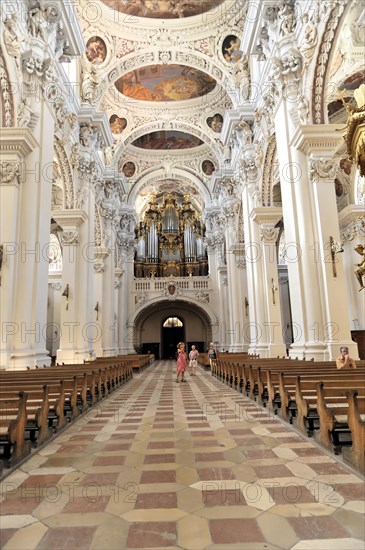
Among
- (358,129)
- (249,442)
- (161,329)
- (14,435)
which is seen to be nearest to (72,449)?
(14,435)

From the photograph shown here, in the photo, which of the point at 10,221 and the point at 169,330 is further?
the point at 169,330

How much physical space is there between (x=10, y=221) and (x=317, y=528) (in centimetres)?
794

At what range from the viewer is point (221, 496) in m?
2.73

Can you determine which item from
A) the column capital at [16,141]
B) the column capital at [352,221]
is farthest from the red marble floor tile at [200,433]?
the column capital at [352,221]

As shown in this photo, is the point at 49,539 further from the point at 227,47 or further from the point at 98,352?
the point at 227,47

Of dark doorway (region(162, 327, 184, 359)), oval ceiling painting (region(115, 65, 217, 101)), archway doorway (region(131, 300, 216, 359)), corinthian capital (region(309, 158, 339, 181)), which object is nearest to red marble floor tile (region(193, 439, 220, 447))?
corinthian capital (region(309, 158, 339, 181))

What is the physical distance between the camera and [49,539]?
2.18m

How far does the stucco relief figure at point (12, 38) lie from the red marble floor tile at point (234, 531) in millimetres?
9535

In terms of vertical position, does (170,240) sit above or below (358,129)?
above

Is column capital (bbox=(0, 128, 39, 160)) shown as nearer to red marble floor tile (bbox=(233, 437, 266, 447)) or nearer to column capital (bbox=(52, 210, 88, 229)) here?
column capital (bbox=(52, 210, 88, 229))

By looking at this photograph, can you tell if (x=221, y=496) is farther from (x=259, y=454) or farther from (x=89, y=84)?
(x=89, y=84)

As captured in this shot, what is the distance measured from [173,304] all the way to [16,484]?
28.1 m

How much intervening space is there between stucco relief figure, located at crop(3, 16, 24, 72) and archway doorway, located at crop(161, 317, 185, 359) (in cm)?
2510

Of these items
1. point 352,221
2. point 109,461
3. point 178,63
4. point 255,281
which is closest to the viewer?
point 109,461
